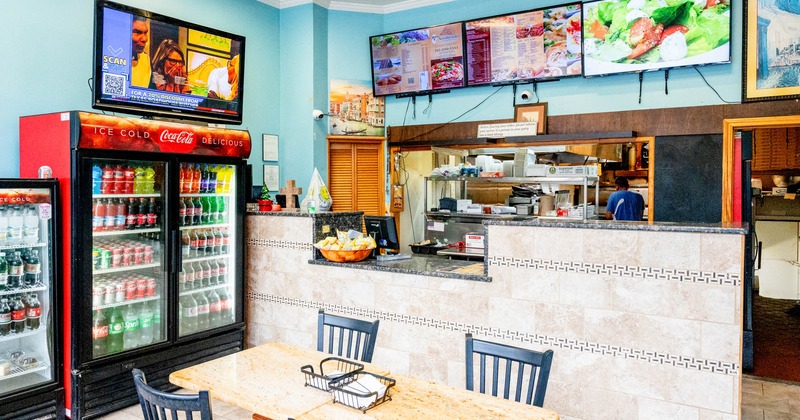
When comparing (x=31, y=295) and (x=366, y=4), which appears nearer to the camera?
(x=31, y=295)

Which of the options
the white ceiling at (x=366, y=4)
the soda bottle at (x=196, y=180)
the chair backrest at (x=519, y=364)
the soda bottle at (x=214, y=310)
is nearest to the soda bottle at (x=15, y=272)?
the soda bottle at (x=196, y=180)

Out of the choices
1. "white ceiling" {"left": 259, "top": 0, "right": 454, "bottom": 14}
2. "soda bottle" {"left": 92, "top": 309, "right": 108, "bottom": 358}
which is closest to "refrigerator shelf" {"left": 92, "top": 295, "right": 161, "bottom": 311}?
"soda bottle" {"left": 92, "top": 309, "right": 108, "bottom": 358}

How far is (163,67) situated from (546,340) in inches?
144

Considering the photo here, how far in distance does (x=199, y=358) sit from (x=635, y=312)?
140 inches

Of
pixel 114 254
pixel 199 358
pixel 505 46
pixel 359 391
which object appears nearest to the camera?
pixel 359 391

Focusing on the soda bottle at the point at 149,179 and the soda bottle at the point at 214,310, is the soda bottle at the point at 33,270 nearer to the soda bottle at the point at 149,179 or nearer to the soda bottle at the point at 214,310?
the soda bottle at the point at 149,179

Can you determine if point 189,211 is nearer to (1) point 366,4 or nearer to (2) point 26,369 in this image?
(2) point 26,369

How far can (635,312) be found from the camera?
136 inches

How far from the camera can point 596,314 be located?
11.7 ft

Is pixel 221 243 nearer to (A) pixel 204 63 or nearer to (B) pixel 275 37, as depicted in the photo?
(A) pixel 204 63

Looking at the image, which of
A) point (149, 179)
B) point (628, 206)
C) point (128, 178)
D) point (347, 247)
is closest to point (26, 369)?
point (128, 178)

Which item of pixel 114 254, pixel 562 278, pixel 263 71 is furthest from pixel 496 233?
pixel 263 71

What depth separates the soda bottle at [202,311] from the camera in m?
4.90

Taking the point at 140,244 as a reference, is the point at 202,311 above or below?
below
